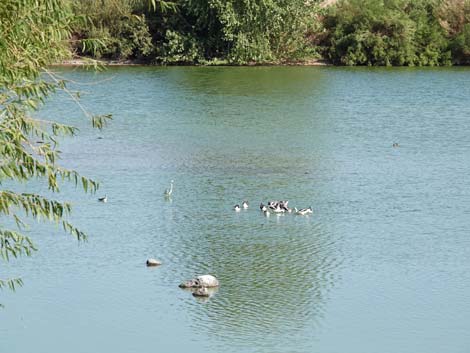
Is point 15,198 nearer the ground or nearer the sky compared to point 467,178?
nearer the sky

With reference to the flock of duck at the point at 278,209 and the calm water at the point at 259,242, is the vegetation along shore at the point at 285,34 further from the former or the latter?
the flock of duck at the point at 278,209

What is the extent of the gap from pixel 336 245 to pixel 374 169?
596 centimetres

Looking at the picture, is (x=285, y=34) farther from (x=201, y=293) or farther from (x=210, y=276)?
(x=201, y=293)

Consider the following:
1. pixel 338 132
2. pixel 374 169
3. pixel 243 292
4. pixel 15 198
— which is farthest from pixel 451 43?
pixel 15 198

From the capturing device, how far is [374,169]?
20828mm

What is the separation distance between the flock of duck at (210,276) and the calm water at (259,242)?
14cm

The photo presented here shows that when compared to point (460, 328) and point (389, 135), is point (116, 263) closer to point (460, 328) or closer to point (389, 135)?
point (460, 328)

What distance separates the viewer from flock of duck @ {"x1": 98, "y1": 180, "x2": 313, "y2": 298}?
42.2ft

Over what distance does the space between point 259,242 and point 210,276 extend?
7.22 ft

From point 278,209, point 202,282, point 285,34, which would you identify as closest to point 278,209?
point 278,209

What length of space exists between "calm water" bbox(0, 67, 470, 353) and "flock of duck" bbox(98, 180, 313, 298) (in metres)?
0.14

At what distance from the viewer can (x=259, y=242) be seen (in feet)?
49.8

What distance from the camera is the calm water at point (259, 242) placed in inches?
465

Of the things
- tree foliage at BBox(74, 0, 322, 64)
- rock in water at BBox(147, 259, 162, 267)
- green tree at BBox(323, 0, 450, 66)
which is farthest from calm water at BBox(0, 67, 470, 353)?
green tree at BBox(323, 0, 450, 66)
